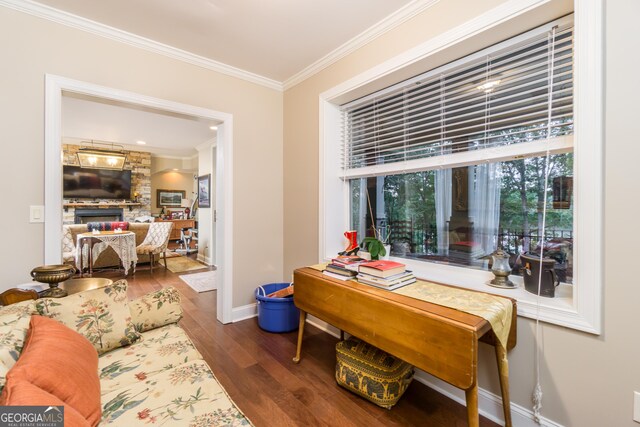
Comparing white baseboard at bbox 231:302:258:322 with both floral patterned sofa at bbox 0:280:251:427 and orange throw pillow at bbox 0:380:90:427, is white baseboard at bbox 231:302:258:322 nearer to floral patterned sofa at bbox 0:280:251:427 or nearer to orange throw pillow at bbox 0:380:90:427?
floral patterned sofa at bbox 0:280:251:427

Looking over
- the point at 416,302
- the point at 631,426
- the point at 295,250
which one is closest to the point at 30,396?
the point at 416,302

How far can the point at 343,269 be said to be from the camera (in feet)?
6.37

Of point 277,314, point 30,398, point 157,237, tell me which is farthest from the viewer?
point 157,237

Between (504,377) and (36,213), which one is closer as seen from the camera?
(504,377)

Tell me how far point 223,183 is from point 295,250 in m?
1.03

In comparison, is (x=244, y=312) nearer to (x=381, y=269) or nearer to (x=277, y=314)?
(x=277, y=314)

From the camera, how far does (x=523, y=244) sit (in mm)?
1704

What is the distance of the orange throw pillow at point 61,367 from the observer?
83 cm

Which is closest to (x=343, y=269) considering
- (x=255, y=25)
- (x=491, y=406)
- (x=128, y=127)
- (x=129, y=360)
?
(x=491, y=406)

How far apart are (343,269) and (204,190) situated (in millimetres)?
4905

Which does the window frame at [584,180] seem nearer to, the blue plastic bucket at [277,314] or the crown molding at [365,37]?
the crown molding at [365,37]

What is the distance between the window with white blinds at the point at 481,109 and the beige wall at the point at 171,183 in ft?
24.4

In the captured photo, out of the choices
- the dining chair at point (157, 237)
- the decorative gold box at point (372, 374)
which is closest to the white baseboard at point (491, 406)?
the decorative gold box at point (372, 374)

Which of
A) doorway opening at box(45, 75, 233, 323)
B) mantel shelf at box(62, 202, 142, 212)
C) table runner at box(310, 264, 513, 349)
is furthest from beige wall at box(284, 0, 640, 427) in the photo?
mantel shelf at box(62, 202, 142, 212)
